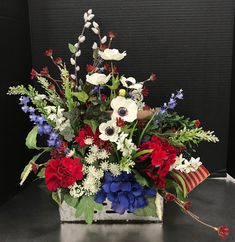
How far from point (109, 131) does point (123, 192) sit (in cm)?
15

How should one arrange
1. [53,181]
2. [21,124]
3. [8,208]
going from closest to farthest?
[53,181] < [8,208] < [21,124]

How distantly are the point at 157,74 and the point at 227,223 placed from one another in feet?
1.71

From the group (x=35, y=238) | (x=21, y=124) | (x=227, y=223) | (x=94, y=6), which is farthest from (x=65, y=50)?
(x=227, y=223)

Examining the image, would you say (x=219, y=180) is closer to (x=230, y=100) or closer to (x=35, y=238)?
(x=230, y=100)

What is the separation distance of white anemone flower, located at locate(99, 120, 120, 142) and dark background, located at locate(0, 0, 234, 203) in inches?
15.9

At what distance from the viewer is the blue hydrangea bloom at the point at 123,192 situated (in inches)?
31.2

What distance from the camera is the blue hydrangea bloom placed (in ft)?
2.60

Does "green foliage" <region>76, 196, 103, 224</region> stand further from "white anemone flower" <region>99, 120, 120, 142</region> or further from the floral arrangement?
"white anemone flower" <region>99, 120, 120, 142</region>

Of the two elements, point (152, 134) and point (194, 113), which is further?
point (194, 113)

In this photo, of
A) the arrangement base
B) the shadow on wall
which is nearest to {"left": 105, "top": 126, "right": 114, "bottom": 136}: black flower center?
the arrangement base

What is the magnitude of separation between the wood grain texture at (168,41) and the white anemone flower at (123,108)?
0.38 meters

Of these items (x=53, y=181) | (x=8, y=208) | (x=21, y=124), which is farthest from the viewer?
(x=21, y=124)

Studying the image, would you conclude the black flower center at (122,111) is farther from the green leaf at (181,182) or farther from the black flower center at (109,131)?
the green leaf at (181,182)

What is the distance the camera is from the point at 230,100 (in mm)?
1161
